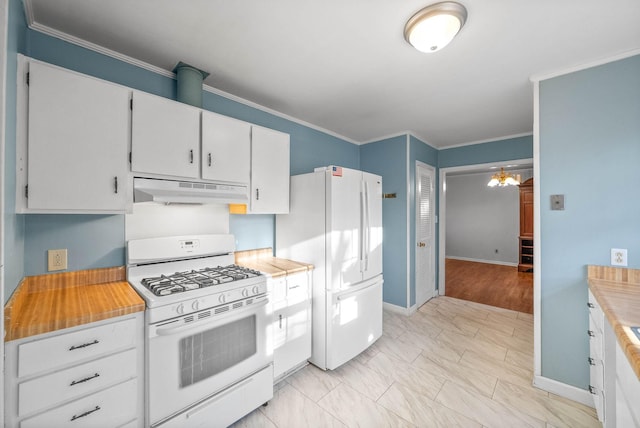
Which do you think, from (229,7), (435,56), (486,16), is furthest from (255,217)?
(486,16)

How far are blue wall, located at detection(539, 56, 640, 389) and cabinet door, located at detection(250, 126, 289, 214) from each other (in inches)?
88.0

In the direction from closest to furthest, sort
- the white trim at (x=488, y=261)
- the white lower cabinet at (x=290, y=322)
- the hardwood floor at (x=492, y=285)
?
the white lower cabinet at (x=290, y=322)
the hardwood floor at (x=492, y=285)
the white trim at (x=488, y=261)

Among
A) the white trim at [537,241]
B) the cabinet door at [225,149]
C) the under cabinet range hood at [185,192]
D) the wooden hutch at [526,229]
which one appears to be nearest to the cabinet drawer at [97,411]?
the under cabinet range hood at [185,192]

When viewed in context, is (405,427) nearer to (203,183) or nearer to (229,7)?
(203,183)

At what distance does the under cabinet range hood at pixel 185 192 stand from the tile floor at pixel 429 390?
5.29ft

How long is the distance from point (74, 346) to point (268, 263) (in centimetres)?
146

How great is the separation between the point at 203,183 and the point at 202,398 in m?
1.45

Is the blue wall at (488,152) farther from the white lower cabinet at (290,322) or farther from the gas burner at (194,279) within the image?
the gas burner at (194,279)

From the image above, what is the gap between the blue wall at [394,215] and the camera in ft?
12.2

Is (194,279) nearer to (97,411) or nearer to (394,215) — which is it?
(97,411)

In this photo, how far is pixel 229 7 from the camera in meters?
1.48

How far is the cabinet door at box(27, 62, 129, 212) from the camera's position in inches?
54.2

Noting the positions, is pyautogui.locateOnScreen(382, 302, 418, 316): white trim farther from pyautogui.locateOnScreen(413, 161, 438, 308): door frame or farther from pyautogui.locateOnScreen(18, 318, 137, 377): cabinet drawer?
pyautogui.locateOnScreen(18, 318, 137, 377): cabinet drawer

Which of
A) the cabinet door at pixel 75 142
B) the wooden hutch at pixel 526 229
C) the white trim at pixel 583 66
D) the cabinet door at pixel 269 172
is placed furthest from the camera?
the wooden hutch at pixel 526 229
